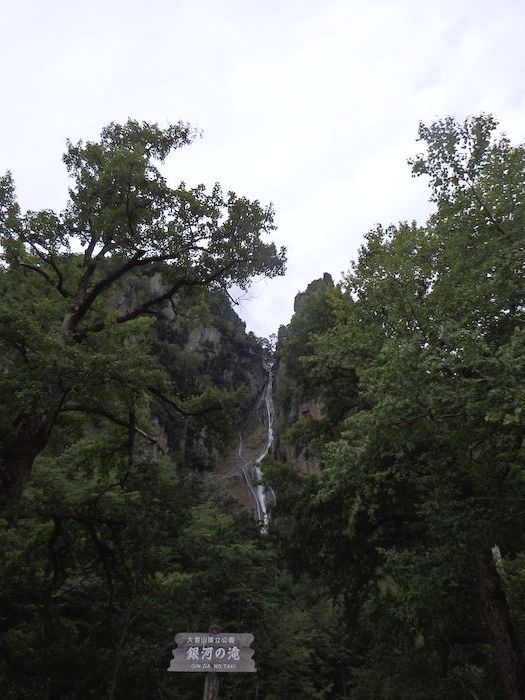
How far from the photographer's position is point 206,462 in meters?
50.3

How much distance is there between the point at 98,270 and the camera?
10.0 metres

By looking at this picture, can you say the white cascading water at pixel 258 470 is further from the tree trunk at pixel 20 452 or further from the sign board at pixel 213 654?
the sign board at pixel 213 654

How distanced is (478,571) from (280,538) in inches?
193

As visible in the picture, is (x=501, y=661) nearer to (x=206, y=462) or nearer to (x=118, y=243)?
Result: (x=118, y=243)

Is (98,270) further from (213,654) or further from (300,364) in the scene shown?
(213,654)

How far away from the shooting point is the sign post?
5.34 m

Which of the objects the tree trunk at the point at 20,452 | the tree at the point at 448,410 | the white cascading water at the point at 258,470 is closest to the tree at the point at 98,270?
the tree trunk at the point at 20,452

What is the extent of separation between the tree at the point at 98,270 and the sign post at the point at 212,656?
11.0ft

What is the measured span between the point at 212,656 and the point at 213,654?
0.02m

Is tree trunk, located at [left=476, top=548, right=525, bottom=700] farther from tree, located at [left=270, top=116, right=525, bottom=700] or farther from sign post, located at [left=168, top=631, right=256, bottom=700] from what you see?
sign post, located at [left=168, top=631, right=256, bottom=700]

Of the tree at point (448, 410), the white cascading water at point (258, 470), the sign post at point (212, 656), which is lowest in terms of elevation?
the sign post at point (212, 656)

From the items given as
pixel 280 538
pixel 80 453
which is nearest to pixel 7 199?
pixel 80 453

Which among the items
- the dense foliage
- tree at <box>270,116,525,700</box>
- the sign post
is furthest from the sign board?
tree at <box>270,116,525,700</box>

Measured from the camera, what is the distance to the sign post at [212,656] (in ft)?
17.5
